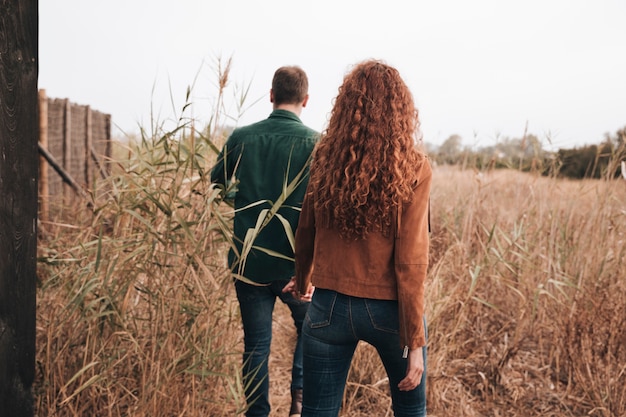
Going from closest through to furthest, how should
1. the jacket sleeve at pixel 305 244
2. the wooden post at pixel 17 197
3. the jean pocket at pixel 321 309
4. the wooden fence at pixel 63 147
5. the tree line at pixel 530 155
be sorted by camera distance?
the jean pocket at pixel 321 309 < the jacket sleeve at pixel 305 244 < the wooden post at pixel 17 197 < the tree line at pixel 530 155 < the wooden fence at pixel 63 147

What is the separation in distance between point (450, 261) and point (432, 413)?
1109mm

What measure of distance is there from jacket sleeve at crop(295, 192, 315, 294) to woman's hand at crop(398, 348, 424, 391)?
1.62ft

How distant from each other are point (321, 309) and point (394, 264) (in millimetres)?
271

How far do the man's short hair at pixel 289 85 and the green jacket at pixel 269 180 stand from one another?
0.25 feet

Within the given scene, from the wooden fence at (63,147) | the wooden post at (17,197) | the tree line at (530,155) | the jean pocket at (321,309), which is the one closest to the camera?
the jean pocket at (321,309)

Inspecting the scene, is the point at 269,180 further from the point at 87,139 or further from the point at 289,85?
the point at 87,139

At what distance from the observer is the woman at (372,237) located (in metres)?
1.57

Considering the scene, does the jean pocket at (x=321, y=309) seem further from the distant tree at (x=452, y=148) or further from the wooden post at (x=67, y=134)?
the wooden post at (x=67, y=134)

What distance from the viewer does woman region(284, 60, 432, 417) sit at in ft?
5.16

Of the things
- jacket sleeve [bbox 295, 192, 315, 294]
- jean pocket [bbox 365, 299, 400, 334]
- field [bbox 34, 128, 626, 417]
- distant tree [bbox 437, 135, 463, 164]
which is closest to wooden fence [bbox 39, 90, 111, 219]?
field [bbox 34, 128, 626, 417]

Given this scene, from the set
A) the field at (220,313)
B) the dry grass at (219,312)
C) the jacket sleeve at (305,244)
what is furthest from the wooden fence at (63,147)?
the jacket sleeve at (305,244)

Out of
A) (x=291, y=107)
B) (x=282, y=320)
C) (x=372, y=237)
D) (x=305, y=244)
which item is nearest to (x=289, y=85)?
(x=291, y=107)

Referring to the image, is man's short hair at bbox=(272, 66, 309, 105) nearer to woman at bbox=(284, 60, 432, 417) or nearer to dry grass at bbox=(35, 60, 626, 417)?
dry grass at bbox=(35, 60, 626, 417)

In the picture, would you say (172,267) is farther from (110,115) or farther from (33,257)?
(110,115)
